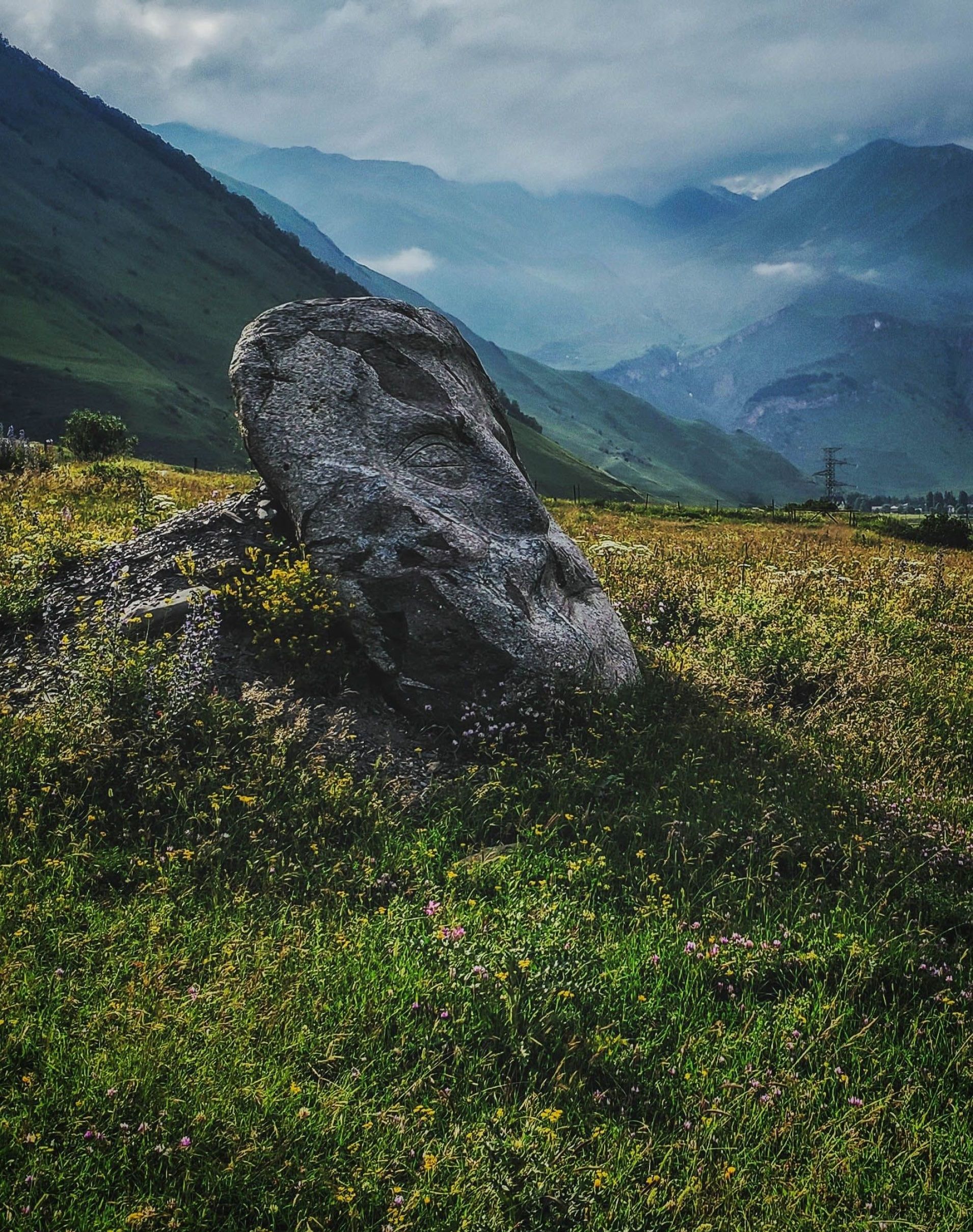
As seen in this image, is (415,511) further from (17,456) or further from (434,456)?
(17,456)

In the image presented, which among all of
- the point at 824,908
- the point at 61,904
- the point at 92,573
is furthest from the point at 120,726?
the point at 824,908

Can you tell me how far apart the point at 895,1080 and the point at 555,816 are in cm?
295

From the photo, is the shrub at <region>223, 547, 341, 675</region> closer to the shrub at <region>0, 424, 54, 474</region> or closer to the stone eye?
the stone eye

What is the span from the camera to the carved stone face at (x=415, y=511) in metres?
8.80

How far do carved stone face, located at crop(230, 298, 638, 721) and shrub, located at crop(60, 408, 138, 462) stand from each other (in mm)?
24828

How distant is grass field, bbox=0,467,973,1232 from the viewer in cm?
374

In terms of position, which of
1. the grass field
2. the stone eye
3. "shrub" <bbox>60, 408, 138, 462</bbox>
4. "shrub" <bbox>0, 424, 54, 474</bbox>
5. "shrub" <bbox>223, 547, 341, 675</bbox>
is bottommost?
the grass field

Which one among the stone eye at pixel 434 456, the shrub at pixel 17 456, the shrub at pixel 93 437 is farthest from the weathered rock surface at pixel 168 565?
the shrub at pixel 93 437

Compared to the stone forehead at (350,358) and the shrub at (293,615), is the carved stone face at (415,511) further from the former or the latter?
the shrub at (293,615)

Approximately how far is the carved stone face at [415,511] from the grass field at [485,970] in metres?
0.97

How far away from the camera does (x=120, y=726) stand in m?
7.00

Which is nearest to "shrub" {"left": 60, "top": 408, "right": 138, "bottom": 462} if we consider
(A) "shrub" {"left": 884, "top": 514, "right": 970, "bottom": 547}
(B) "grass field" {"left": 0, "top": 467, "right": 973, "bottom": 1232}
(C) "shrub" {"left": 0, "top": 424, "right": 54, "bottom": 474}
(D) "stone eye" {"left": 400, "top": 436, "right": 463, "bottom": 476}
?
(C) "shrub" {"left": 0, "top": 424, "right": 54, "bottom": 474}

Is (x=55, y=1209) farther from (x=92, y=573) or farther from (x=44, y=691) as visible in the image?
(x=92, y=573)

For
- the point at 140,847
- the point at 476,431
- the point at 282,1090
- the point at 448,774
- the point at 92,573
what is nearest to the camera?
the point at 282,1090
